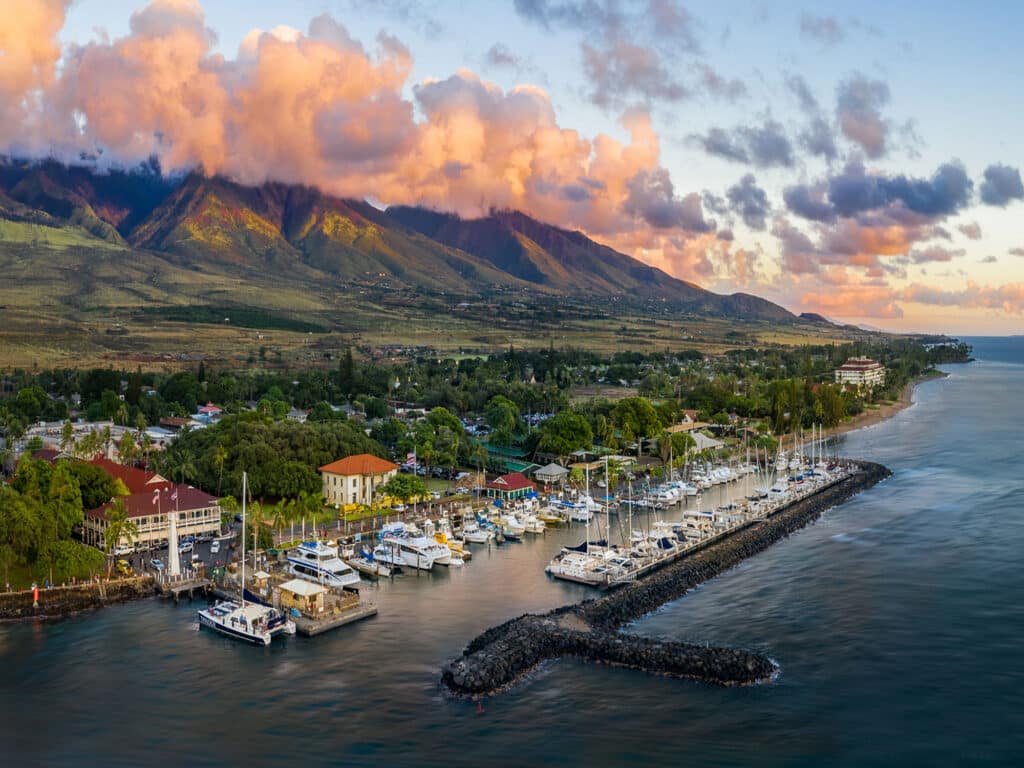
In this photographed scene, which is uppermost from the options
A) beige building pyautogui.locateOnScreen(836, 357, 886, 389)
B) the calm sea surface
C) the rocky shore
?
beige building pyautogui.locateOnScreen(836, 357, 886, 389)

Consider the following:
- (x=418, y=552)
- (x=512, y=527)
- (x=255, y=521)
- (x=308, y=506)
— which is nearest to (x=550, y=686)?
(x=418, y=552)

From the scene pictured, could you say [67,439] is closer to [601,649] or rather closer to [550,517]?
[550,517]

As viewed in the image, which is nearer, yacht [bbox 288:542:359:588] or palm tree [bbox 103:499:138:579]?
yacht [bbox 288:542:359:588]

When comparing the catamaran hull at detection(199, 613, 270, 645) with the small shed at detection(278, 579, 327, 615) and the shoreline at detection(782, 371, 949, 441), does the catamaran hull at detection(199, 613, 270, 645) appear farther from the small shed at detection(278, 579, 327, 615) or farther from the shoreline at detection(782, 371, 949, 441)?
the shoreline at detection(782, 371, 949, 441)

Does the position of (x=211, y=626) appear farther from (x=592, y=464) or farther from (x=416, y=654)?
(x=592, y=464)

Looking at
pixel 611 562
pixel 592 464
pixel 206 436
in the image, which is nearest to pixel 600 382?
pixel 592 464

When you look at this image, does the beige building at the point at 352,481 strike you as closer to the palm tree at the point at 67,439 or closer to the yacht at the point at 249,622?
the yacht at the point at 249,622

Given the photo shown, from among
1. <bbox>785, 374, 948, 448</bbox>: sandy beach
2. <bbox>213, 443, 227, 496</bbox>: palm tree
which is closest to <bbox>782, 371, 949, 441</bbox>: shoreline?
<bbox>785, 374, 948, 448</bbox>: sandy beach
